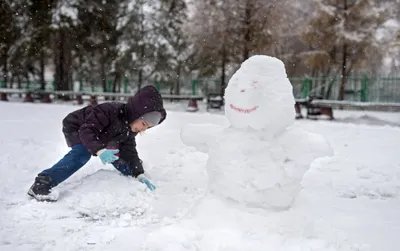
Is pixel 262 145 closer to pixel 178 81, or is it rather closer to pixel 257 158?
pixel 257 158

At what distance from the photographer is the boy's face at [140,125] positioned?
381 centimetres

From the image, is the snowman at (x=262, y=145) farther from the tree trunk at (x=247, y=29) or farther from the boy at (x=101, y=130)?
the tree trunk at (x=247, y=29)

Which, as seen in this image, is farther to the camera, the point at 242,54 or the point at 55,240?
the point at 242,54

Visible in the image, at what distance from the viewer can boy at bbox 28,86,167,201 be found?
11.5ft

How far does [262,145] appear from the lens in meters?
3.04

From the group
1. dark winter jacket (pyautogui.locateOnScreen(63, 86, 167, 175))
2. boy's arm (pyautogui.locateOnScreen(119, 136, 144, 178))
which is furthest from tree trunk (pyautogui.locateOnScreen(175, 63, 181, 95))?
dark winter jacket (pyautogui.locateOnScreen(63, 86, 167, 175))

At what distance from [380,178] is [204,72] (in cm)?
1839

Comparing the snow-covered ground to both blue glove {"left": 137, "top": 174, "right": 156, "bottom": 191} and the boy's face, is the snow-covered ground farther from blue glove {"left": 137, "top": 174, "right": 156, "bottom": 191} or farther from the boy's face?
the boy's face

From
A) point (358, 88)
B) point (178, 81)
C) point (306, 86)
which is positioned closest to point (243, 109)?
point (306, 86)

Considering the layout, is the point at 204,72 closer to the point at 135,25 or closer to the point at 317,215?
the point at 135,25

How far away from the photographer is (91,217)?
323cm

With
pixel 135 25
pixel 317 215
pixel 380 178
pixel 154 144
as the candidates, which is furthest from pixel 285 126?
pixel 135 25

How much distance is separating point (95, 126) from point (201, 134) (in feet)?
3.66

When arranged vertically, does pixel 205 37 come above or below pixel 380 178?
above
